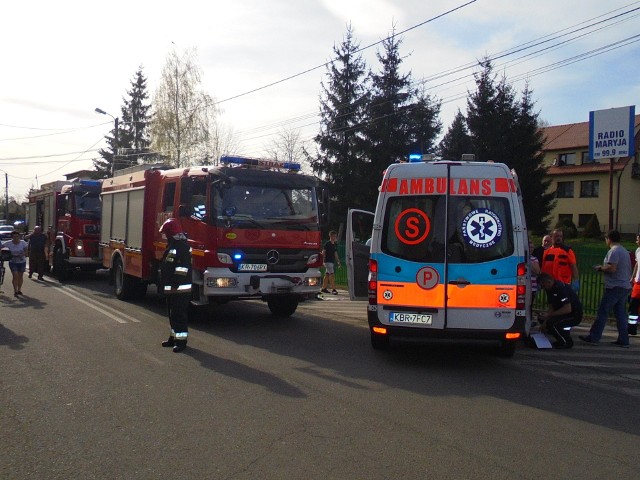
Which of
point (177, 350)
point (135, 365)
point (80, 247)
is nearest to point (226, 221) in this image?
point (177, 350)

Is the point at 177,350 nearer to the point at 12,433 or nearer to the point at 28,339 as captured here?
the point at 28,339

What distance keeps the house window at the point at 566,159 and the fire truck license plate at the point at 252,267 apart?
153 ft

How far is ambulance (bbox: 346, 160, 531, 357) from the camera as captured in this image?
820 centimetres

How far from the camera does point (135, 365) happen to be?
26.4 ft

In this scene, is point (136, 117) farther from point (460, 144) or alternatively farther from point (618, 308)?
point (618, 308)

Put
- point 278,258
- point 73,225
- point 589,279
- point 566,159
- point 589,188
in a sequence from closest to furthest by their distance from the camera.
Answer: point 278,258 < point 589,279 < point 73,225 < point 589,188 < point 566,159

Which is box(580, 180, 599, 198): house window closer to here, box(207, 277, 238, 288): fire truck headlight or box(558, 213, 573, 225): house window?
box(558, 213, 573, 225): house window

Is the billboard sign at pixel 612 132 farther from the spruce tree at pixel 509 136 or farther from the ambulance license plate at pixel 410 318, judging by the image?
the spruce tree at pixel 509 136

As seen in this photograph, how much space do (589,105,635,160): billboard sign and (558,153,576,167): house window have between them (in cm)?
3844

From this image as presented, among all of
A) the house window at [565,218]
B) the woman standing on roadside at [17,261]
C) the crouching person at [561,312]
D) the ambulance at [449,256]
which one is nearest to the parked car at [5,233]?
the woman standing on roadside at [17,261]

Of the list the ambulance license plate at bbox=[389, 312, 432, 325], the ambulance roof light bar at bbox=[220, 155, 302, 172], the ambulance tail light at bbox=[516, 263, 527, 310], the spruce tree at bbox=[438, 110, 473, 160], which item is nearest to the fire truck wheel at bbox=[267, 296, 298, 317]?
the ambulance roof light bar at bbox=[220, 155, 302, 172]

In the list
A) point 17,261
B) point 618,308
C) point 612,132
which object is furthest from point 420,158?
point 17,261

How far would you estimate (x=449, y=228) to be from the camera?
27.5 ft

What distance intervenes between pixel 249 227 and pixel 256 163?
126 cm
